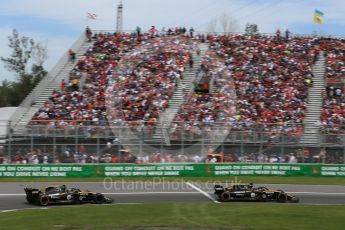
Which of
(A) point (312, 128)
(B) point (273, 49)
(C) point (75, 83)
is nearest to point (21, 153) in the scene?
(C) point (75, 83)

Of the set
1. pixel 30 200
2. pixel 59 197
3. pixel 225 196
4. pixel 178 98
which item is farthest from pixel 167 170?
pixel 30 200

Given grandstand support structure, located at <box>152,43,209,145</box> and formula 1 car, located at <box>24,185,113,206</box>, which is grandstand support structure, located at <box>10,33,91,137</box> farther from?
formula 1 car, located at <box>24,185,113,206</box>

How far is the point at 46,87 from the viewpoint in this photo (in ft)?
118

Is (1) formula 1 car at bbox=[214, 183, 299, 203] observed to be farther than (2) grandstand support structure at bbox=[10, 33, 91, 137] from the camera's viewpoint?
No

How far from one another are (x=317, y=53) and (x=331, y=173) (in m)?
12.6

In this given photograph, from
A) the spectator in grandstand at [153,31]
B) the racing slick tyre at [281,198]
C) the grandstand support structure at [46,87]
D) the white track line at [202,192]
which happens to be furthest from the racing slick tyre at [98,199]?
the spectator in grandstand at [153,31]

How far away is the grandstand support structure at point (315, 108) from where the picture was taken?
29.6 m

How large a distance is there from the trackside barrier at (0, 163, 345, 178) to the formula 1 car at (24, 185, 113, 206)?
8.22 m

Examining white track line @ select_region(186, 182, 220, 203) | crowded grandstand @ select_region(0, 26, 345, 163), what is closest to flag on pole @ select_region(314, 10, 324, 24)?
crowded grandstand @ select_region(0, 26, 345, 163)

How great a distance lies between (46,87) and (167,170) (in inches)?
445

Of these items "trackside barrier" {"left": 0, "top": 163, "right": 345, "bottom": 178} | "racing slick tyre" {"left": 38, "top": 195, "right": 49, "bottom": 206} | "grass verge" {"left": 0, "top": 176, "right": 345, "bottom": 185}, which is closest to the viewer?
"racing slick tyre" {"left": 38, "top": 195, "right": 49, "bottom": 206}

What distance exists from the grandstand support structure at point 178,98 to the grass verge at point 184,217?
9.08 meters

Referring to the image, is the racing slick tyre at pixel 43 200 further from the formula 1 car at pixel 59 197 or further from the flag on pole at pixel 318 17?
the flag on pole at pixel 318 17

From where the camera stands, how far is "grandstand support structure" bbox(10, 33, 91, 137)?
32.4 meters
